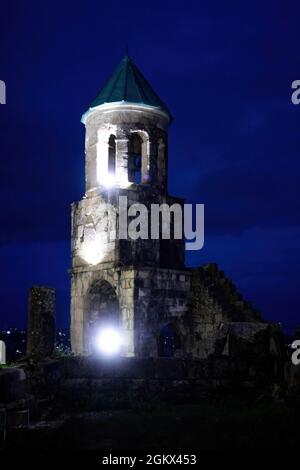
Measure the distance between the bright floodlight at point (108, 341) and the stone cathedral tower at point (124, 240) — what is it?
35cm

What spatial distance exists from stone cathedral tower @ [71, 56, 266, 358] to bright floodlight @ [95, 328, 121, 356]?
1.09 feet

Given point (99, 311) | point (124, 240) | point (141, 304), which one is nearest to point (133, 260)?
point (124, 240)

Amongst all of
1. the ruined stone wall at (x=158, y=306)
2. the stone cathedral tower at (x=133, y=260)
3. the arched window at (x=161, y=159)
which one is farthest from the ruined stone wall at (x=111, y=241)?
the arched window at (x=161, y=159)

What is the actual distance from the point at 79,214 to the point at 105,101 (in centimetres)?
407

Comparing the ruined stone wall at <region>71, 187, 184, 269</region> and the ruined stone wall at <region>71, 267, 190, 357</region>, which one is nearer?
the ruined stone wall at <region>71, 267, 190, 357</region>

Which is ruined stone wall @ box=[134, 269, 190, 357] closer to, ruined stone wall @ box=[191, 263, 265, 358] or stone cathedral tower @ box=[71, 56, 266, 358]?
stone cathedral tower @ box=[71, 56, 266, 358]

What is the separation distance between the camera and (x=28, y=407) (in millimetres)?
10727

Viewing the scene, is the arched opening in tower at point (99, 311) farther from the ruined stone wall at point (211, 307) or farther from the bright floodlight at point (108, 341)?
the ruined stone wall at point (211, 307)

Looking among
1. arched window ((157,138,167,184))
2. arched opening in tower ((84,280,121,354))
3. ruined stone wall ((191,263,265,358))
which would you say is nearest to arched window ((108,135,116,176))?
arched window ((157,138,167,184))

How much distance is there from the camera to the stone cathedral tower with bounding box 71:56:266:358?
20734 mm
